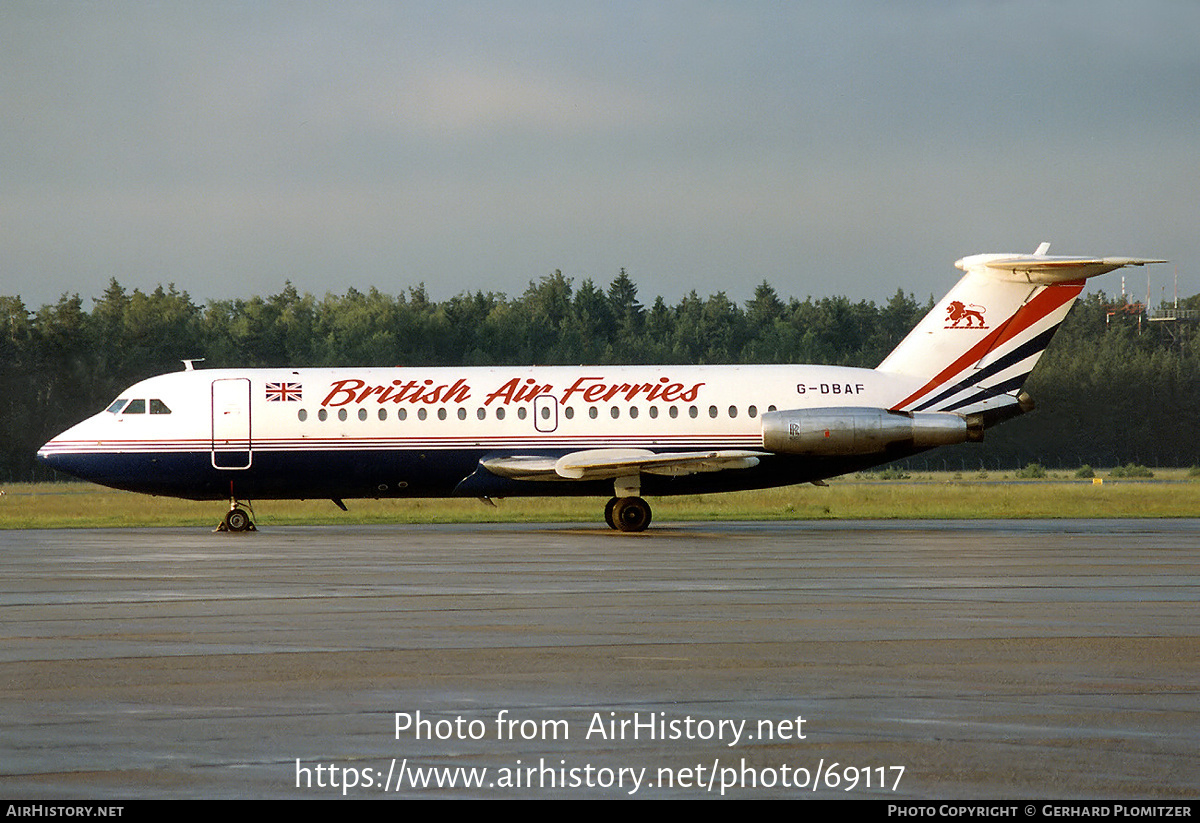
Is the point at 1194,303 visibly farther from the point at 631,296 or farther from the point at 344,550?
the point at 344,550

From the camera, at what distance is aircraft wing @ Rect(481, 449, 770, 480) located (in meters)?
29.7

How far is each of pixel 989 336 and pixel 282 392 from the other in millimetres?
14715

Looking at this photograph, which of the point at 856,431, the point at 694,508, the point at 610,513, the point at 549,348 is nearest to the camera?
the point at 856,431

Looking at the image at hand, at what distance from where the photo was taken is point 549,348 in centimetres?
10819

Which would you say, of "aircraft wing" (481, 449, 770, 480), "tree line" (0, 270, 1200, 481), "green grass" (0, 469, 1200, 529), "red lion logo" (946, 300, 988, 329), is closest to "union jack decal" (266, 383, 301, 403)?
"aircraft wing" (481, 449, 770, 480)

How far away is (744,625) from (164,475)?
19.5 meters

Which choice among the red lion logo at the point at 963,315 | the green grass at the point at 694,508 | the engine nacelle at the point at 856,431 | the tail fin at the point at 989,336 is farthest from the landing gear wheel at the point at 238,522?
the red lion logo at the point at 963,315

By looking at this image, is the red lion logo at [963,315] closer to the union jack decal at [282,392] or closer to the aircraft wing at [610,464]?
the aircraft wing at [610,464]

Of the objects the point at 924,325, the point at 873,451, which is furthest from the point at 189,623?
the point at 924,325

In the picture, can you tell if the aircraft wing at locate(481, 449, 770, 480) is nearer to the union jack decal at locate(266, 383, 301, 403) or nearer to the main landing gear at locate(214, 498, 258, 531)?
the union jack decal at locate(266, 383, 301, 403)

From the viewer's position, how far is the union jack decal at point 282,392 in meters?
31.2

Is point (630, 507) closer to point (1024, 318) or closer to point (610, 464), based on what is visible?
point (610, 464)

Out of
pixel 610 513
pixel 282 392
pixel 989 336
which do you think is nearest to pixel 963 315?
pixel 989 336

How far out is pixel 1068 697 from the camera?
10352mm
